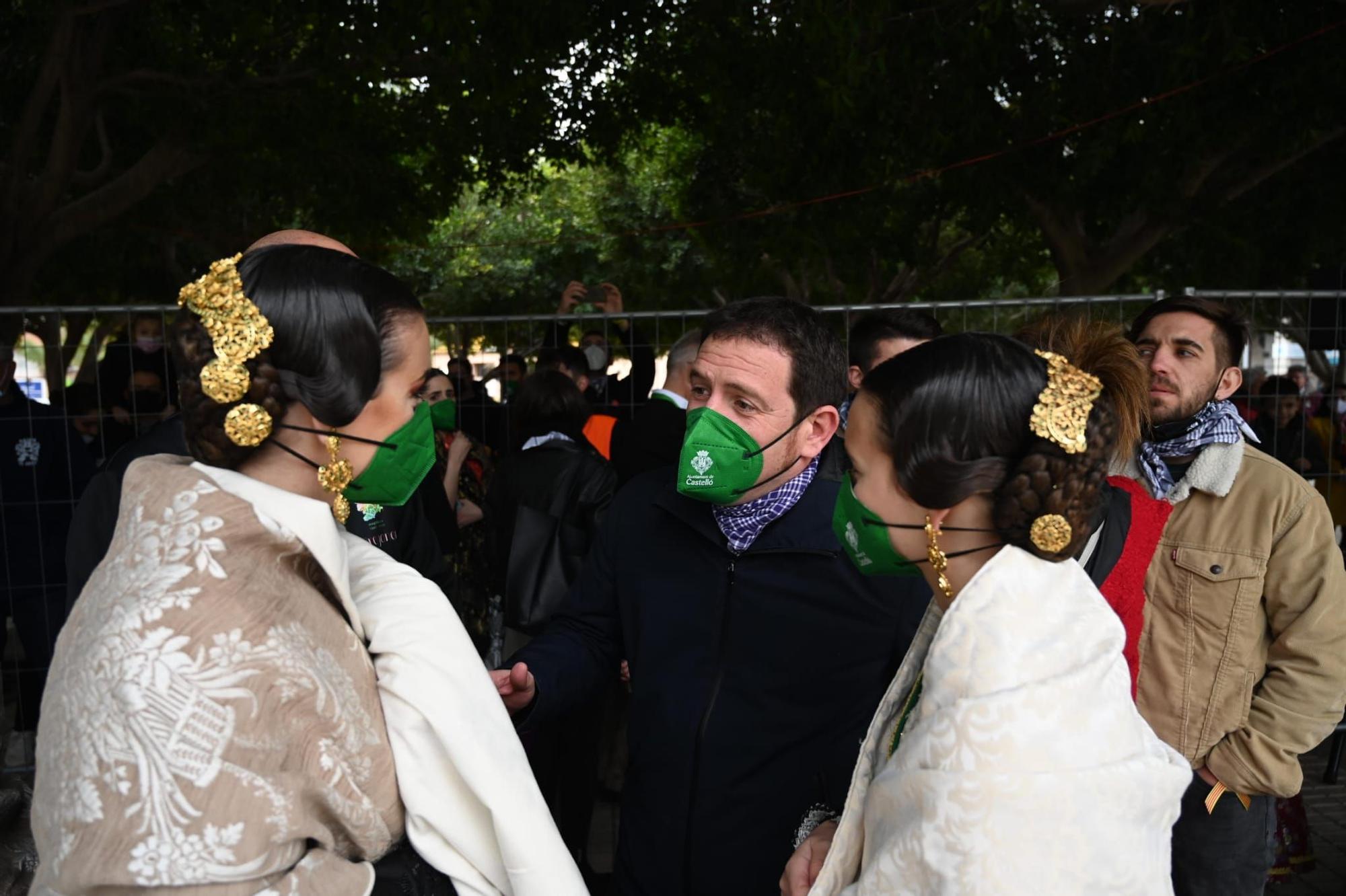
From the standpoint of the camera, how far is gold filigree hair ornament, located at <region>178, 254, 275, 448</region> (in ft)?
5.38

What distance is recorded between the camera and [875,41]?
8.59 m

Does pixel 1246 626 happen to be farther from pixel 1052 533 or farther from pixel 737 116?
pixel 737 116

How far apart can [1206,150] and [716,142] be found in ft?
15.0

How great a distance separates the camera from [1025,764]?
1.58 m

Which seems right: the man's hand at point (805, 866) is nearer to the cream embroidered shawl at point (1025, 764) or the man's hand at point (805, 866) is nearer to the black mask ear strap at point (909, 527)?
the cream embroidered shawl at point (1025, 764)

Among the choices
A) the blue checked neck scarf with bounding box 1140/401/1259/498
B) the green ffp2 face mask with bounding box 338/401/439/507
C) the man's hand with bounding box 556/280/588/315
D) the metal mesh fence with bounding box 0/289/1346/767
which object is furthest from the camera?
the man's hand with bounding box 556/280/588/315

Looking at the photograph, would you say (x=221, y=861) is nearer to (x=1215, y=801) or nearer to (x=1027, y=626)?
(x=1027, y=626)

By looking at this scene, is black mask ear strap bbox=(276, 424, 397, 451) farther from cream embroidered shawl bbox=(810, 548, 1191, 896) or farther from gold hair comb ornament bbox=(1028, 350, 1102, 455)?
gold hair comb ornament bbox=(1028, 350, 1102, 455)

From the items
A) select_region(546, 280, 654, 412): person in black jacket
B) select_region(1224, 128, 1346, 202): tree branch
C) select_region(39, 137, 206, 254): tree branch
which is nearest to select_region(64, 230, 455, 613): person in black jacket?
select_region(546, 280, 654, 412): person in black jacket

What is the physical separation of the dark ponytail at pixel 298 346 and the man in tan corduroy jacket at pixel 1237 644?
242 centimetres

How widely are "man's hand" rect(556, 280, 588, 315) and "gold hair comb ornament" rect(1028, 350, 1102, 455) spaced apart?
618 centimetres

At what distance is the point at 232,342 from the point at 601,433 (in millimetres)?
4220

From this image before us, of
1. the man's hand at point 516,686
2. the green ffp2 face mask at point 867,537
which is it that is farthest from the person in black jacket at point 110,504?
the green ffp2 face mask at point 867,537

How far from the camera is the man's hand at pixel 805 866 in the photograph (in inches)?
78.2
